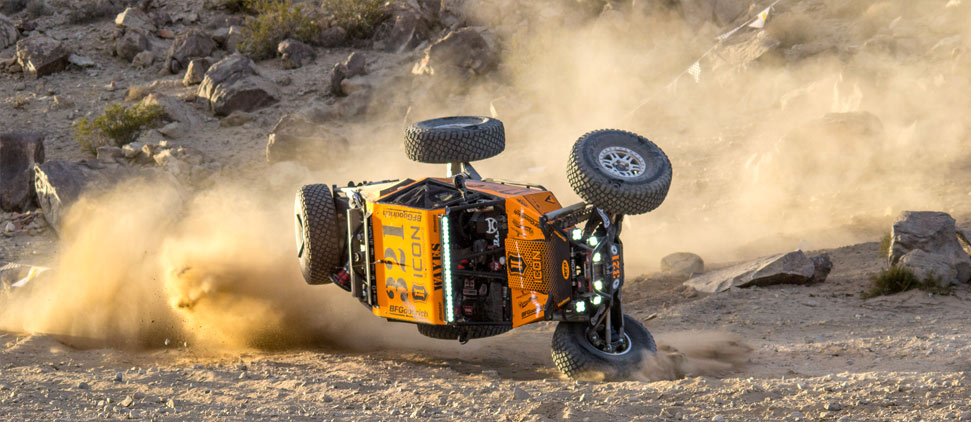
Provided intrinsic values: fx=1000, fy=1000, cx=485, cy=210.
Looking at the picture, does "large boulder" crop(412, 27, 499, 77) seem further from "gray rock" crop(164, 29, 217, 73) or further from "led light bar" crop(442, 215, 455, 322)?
"led light bar" crop(442, 215, 455, 322)

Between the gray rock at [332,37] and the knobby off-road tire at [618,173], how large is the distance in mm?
19730

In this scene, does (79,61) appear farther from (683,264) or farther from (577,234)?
(577,234)

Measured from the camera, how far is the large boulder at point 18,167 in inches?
774

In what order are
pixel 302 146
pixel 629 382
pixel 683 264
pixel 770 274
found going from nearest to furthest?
pixel 629 382 → pixel 770 274 → pixel 683 264 → pixel 302 146

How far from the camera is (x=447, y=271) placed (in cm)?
870

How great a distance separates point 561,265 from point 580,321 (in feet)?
1.93

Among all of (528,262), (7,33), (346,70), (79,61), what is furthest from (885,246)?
(7,33)

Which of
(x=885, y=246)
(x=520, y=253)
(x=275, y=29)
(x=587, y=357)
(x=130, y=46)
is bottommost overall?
(x=587, y=357)

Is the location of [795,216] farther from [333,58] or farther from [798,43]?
[333,58]

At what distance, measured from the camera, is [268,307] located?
11680 mm

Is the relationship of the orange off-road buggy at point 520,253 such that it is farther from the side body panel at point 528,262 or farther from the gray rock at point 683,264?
the gray rock at point 683,264

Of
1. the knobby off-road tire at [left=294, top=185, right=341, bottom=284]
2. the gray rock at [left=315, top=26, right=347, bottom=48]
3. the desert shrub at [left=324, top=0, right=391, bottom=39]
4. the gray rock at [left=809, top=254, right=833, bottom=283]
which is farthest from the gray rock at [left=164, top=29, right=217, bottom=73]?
the gray rock at [left=809, top=254, right=833, bottom=283]

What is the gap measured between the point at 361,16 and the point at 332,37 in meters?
1.00

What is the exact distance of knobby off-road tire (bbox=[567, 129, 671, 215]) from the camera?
8.60 m
